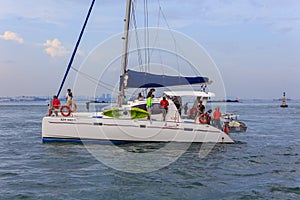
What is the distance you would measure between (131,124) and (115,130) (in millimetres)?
885

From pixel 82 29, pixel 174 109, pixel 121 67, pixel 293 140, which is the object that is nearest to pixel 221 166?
pixel 174 109

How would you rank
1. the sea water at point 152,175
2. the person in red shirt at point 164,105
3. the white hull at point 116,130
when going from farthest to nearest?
the person in red shirt at point 164,105 < the white hull at point 116,130 < the sea water at point 152,175

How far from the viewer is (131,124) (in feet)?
65.3

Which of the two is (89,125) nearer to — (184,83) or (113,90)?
(113,90)

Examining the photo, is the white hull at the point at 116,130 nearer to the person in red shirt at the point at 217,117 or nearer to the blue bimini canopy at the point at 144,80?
the person in red shirt at the point at 217,117

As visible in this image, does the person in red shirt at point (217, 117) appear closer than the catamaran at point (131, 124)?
No

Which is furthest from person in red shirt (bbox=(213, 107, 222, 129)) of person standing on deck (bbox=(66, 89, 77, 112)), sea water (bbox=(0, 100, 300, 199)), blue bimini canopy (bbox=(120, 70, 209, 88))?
person standing on deck (bbox=(66, 89, 77, 112))

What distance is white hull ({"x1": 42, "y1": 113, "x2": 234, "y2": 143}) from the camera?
19781mm

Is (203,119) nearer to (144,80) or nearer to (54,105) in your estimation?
(144,80)

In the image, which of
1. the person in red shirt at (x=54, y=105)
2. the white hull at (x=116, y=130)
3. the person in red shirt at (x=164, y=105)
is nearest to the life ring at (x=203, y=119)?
the white hull at (x=116, y=130)

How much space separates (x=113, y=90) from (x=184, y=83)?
4.11 meters

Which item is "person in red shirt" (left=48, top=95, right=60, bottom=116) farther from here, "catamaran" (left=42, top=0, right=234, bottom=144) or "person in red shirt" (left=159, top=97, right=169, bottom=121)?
"person in red shirt" (left=159, top=97, right=169, bottom=121)

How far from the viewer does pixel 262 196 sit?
37.8ft

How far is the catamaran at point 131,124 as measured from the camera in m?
19.8
